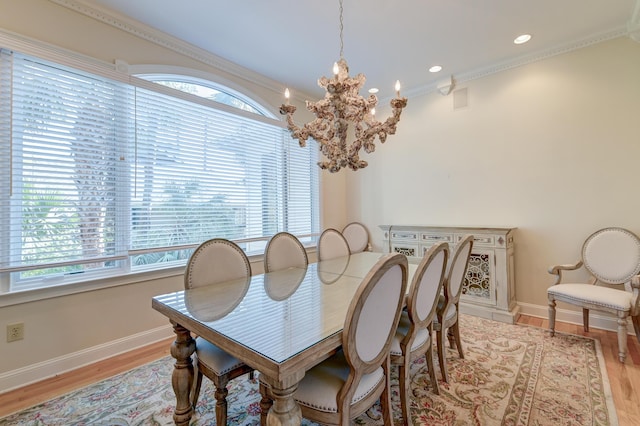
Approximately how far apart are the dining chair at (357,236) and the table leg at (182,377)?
10.5 feet

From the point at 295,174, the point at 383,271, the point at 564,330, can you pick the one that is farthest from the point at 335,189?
the point at 383,271

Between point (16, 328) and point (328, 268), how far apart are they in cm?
230

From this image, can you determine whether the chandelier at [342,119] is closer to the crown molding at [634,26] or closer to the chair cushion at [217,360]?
the chair cushion at [217,360]

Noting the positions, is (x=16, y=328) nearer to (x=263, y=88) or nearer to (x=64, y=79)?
(x=64, y=79)

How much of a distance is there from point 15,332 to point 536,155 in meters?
4.97

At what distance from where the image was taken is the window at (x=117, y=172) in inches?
80.7

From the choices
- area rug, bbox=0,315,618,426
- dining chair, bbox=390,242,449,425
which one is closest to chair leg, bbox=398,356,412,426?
dining chair, bbox=390,242,449,425

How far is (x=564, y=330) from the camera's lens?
111 inches

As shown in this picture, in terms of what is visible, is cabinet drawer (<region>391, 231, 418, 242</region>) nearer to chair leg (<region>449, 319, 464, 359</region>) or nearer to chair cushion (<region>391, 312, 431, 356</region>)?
chair leg (<region>449, 319, 464, 359</region>)

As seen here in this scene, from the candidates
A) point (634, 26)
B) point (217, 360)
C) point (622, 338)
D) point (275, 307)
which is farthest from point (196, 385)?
point (634, 26)

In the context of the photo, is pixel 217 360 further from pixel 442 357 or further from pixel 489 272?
pixel 489 272

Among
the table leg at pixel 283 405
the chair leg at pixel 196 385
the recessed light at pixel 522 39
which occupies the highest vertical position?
the recessed light at pixel 522 39

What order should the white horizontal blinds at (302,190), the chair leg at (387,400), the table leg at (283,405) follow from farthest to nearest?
the white horizontal blinds at (302,190) → the chair leg at (387,400) → the table leg at (283,405)

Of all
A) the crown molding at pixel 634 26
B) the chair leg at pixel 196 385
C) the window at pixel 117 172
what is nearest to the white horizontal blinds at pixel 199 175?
the window at pixel 117 172
